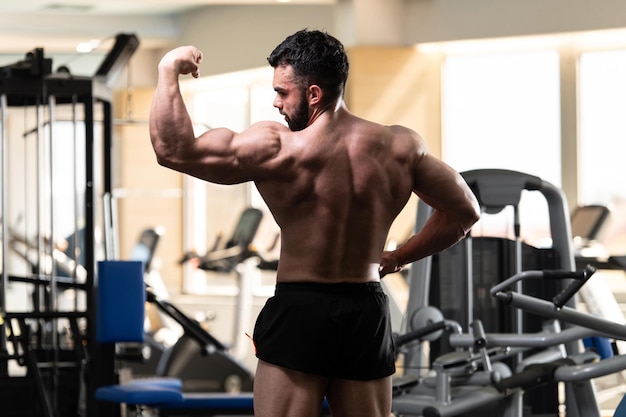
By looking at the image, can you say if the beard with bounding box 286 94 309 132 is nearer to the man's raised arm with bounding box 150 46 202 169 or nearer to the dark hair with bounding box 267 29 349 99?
the dark hair with bounding box 267 29 349 99

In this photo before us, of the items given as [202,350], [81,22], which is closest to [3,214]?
[202,350]

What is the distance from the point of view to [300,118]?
7.01ft

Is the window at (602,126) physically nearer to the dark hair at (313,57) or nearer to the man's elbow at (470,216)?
the man's elbow at (470,216)

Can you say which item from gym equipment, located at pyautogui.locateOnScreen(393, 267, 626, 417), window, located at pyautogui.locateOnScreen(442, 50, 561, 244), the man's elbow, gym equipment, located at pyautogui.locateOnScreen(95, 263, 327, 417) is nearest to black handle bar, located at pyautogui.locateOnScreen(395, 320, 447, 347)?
gym equipment, located at pyautogui.locateOnScreen(393, 267, 626, 417)

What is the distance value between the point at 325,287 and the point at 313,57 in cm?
42

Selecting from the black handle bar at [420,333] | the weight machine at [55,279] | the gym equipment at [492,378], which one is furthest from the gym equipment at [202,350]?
the gym equipment at [492,378]

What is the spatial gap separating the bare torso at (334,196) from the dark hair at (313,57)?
7 cm

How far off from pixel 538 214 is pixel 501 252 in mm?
4121

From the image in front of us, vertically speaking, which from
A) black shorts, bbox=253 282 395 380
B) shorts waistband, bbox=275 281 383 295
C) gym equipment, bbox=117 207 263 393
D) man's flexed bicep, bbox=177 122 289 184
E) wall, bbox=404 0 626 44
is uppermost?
wall, bbox=404 0 626 44

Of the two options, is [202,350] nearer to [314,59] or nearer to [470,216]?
[470,216]

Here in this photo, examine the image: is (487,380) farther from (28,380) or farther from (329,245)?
(28,380)

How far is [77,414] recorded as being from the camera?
16.3 feet

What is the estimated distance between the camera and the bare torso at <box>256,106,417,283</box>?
2105 millimetres

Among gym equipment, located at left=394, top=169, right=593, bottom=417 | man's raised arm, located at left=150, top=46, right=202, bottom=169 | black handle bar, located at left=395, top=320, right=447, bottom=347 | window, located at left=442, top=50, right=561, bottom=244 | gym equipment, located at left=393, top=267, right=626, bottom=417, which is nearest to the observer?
man's raised arm, located at left=150, top=46, right=202, bottom=169
